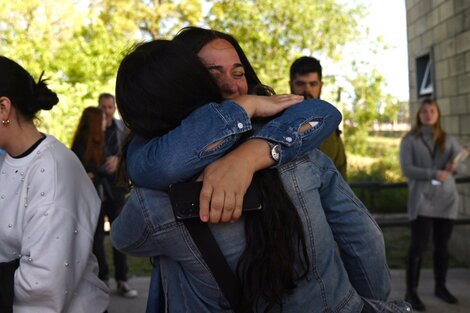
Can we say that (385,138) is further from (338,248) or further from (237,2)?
(338,248)

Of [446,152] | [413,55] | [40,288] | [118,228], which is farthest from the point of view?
[413,55]

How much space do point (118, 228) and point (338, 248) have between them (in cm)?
57

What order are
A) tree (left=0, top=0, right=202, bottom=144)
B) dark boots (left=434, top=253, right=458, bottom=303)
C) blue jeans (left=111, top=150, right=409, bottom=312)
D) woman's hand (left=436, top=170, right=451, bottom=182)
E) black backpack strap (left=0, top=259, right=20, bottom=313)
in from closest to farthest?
blue jeans (left=111, top=150, right=409, bottom=312), black backpack strap (left=0, top=259, right=20, bottom=313), woman's hand (left=436, top=170, right=451, bottom=182), dark boots (left=434, top=253, right=458, bottom=303), tree (left=0, top=0, right=202, bottom=144)

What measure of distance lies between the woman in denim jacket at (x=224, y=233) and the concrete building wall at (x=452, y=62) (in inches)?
219

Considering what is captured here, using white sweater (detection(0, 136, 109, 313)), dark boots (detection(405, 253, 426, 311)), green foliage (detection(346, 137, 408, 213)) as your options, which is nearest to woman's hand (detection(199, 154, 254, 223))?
white sweater (detection(0, 136, 109, 313))

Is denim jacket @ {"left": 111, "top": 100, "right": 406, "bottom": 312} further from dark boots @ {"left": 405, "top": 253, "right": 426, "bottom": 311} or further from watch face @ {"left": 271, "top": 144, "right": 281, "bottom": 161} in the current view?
dark boots @ {"left": 405, "top": 253, "right": 426, "bottom": 311}

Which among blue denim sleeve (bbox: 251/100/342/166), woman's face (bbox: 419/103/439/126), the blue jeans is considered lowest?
the blue jeans

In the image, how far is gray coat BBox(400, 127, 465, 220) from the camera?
16.8 feet

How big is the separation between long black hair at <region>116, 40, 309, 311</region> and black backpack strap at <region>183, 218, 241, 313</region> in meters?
0.02

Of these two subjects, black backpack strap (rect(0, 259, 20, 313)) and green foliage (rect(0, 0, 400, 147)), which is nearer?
black backpack strap (rect(0, 259, 20, 313))

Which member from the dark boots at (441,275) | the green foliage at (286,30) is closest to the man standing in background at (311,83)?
the dark boots at (441,275)

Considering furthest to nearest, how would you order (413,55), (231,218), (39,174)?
(413,55) → (39,174) → (231,218)

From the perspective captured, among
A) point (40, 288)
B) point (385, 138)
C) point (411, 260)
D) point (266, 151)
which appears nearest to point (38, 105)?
point (40, 288)

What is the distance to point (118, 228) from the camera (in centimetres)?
153
